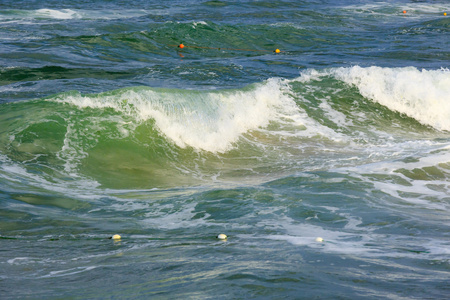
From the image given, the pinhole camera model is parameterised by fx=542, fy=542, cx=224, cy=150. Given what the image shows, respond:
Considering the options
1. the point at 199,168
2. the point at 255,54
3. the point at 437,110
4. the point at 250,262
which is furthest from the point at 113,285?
the point at 255,54

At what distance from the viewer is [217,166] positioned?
8289 millimetres

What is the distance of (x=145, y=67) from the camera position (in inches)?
555

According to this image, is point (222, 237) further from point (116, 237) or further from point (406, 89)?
point (406, 89)

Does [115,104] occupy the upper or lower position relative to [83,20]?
lower

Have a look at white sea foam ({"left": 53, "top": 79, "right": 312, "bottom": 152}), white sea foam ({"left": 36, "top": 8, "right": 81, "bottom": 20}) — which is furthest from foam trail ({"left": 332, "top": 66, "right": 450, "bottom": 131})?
white sea foam ({"left": 36, "top": 8, "right": 81, "bottom": 20})

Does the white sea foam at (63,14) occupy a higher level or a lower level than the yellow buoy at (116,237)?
higher

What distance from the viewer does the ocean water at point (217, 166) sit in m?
3.71

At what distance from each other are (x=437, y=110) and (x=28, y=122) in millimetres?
8522

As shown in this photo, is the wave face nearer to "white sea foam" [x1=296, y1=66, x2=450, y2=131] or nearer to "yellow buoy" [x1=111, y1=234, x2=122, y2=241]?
"white sea foam" [x1=296, y1=66, x2=450, y2=131]

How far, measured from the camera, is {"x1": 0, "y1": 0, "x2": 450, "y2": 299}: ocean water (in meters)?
3.71

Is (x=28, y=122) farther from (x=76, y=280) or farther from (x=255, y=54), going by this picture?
(x=255, y=54)

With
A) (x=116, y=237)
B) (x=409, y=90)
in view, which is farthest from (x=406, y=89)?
(x=116, y=237)

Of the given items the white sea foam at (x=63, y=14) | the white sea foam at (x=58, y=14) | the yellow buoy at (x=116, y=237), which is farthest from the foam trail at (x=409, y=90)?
the white sea foam at (x=58, y=14)

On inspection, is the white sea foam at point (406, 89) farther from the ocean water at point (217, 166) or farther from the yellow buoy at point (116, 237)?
the yellow buoy at point (116, 237)
